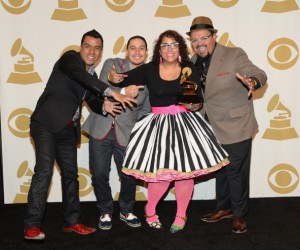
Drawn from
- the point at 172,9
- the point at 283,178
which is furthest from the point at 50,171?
the point at 283,178

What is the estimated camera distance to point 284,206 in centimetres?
389

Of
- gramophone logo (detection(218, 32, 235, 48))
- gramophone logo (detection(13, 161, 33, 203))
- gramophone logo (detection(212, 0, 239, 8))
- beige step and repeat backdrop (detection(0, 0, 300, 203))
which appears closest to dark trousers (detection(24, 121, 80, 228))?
beige step and repeat backdrop (detection(0, 0, 300, 203))

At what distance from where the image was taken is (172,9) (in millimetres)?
3916

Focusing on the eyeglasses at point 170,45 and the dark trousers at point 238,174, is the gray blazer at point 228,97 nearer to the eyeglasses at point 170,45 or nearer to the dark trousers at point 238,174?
the dark trousers at point 238,174

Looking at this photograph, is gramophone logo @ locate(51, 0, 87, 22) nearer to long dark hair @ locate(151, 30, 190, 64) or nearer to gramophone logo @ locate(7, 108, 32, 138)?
gramophone logo @ locate(7, 108, 32, 138)

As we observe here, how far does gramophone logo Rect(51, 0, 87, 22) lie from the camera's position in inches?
153

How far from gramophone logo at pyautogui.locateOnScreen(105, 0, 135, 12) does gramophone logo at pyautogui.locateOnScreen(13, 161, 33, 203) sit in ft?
5.86

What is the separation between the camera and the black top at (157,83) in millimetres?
3111

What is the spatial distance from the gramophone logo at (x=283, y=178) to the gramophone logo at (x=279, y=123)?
32 centimetres

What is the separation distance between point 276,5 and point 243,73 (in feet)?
4.06

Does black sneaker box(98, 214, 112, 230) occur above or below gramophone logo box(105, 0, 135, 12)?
below

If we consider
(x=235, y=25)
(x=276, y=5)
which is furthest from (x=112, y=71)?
(x=276, y=5)

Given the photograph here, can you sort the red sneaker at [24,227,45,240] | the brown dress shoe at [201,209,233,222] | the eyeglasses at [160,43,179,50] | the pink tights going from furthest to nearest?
1. the brown dress shoe at [201,209,233,222]
2. the pink tights
3. the eyeglasses at [160,43,179,50]
4. the red sneaker at [24,227,45,240]

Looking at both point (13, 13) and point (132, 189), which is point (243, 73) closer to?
point (132, 189)
